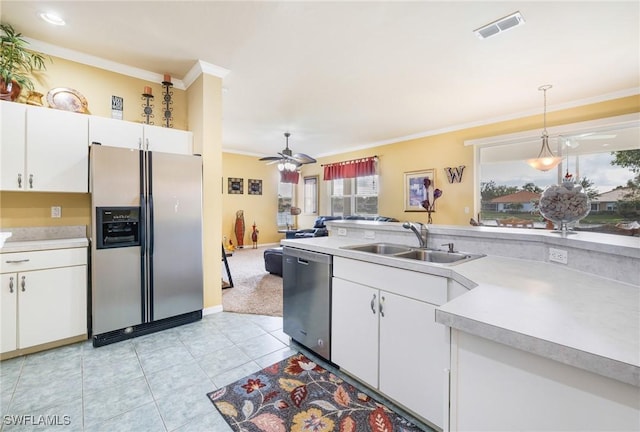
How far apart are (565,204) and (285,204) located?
7.94 m

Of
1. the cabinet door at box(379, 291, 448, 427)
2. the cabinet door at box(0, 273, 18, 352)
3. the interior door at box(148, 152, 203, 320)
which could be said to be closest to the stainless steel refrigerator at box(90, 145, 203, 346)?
the interior door at box(148, 152, 203, 320)

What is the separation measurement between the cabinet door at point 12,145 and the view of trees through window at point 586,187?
586cm

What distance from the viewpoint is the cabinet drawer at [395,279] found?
146cm

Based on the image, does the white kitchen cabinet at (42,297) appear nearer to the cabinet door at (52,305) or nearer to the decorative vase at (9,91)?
the cabinet door at (52,305)

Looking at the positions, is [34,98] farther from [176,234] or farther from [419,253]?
[419,253]

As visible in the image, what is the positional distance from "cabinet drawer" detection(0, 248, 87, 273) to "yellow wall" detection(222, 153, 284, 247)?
17.1 ft

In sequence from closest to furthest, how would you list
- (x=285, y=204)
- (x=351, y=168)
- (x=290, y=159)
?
(x=290, y=159) → (x=351, y=168) → (x=285, y=204)

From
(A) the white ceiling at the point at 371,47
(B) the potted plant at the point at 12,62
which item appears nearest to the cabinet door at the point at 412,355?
(A) the white ceiling at the point at 371,47

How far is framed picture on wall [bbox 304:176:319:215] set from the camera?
852cm

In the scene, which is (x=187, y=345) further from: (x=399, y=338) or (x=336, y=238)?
(x=399, y=338)

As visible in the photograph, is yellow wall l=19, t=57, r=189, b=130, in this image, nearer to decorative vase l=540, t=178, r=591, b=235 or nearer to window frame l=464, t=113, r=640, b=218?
decorative vase l=540, t=178, r=591, b=235

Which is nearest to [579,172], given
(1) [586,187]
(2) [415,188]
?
(1) [586,187]

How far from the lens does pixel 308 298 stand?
2.30m

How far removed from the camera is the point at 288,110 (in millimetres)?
4531
